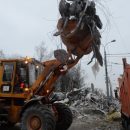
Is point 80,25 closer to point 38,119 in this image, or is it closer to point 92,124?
point 38,119

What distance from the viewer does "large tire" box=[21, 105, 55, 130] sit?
13.8m

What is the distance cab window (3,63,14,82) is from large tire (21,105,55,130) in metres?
1.66

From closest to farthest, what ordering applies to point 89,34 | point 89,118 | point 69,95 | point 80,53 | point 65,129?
1. point 89,34
2. point 80,53
3. point 65,129
4. point 89,118
5. point 69,95

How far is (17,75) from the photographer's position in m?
15.3

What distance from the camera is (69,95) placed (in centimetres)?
2880

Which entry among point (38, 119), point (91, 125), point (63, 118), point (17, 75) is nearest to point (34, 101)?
point (38, 119)

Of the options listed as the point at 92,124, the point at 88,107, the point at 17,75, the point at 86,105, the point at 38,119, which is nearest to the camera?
the point at 38,119

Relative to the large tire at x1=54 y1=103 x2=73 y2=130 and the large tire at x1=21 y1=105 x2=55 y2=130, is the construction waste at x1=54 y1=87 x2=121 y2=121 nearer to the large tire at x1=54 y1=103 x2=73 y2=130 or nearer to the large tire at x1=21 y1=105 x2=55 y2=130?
the large tire at x1=54 y1=103 x2=73 y2=130

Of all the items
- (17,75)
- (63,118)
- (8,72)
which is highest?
(8,72)

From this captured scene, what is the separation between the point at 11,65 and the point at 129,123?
4.79 metres

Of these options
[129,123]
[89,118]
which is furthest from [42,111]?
[89,118]

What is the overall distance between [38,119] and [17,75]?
6.59ft

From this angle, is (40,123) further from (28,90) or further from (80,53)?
(80,53)

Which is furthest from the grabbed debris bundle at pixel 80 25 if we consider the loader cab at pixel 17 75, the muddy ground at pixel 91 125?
the muddy ground at pixel 91 125
